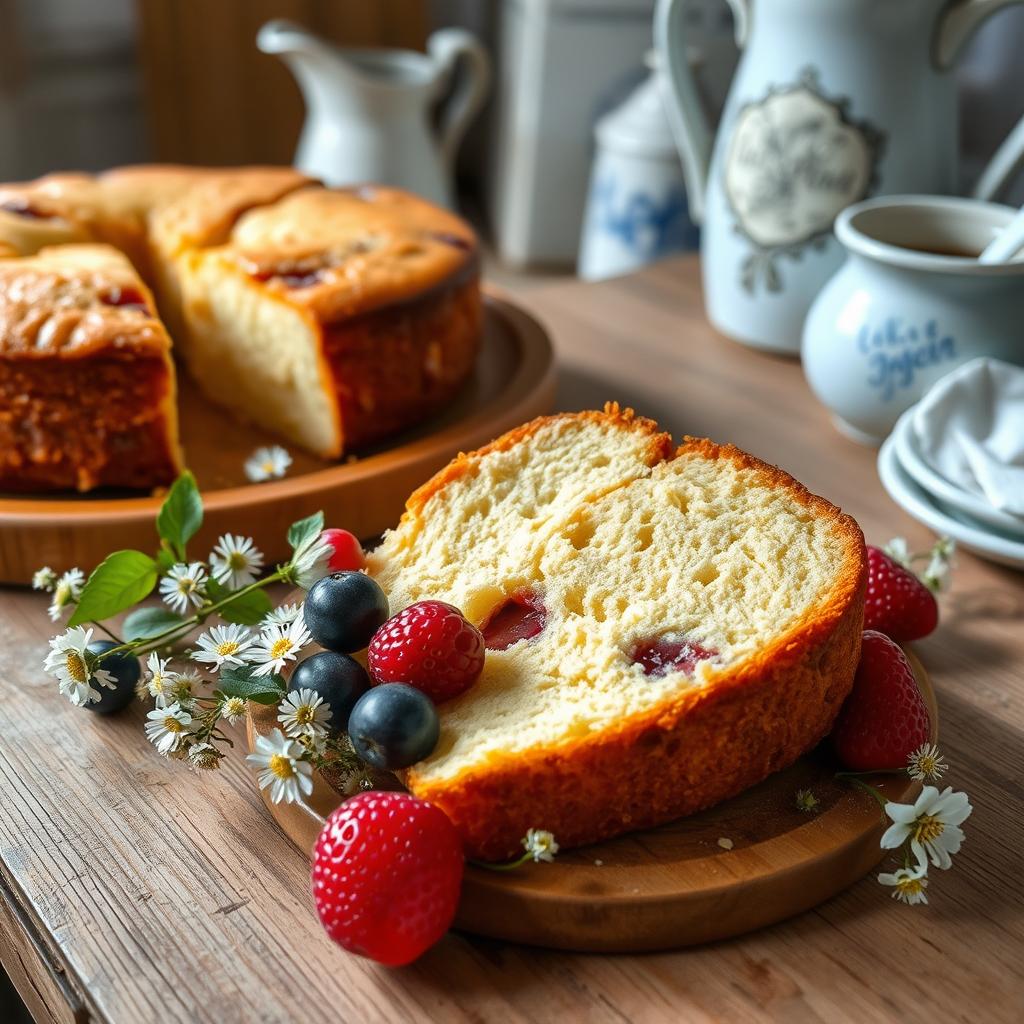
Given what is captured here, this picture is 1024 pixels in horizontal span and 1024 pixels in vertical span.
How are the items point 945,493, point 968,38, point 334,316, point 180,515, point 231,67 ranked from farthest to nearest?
point 231,67 → point 968,38 → point 334,316 → point 945,493 → point 180,515

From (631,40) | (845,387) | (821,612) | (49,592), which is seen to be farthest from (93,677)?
(631,40)

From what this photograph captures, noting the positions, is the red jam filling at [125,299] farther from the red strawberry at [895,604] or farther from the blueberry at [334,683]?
the red strawberry at [895,604]

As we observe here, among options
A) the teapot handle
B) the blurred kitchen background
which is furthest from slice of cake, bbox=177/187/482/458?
the blurred kitchen background

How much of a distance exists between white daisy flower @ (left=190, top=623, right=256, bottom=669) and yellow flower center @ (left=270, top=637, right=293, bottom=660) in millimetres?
29

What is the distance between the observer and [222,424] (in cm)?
213

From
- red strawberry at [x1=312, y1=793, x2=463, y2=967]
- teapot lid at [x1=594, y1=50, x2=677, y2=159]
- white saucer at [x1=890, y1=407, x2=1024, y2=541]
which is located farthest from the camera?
teapot lid at [x1=594, y1=50, x2=677, y2=159]

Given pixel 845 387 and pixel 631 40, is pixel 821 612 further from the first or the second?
pixel 631 40

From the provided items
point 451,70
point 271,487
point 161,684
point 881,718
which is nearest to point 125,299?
point 271,487

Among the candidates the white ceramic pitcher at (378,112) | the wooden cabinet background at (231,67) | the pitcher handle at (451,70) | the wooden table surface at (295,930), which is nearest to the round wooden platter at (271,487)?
the wooden table surface at (295,930)

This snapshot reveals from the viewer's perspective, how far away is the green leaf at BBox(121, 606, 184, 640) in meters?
1.39

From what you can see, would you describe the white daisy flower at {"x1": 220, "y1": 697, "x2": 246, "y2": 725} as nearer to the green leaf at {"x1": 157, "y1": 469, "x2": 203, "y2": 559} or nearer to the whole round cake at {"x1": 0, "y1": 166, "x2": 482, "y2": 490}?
the green leaf at {"x1": 157, "y1": 469, "x2": 203, "y2": 559}

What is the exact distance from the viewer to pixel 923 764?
46.7 inches

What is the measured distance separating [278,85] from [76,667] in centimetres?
300

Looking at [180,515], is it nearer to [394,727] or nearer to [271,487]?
[271,487]
